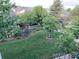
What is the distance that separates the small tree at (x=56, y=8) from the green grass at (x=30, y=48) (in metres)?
5.05

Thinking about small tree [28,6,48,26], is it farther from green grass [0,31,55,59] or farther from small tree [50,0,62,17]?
green grass [0,31,55,59]

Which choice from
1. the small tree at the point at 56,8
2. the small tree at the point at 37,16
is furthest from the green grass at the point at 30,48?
the small tree at the point at 56,8

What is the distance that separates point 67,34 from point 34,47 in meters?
3.82

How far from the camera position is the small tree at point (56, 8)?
60.8 ft

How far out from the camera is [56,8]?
62.0ft

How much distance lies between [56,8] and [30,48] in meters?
8.04

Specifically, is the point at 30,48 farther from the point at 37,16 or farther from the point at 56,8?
the point at 56,8

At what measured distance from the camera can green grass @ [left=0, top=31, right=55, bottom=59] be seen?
10320mm

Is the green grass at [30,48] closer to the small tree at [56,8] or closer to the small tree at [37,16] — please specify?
the small tree at [37,16]

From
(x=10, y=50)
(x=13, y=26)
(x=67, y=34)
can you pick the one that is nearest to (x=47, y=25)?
(x=10, y=50)

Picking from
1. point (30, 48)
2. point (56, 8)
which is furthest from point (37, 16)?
point (30, 48)

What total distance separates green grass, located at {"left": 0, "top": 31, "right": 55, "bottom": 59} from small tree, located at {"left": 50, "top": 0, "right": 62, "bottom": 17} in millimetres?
5052

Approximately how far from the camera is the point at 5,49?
37.1 feet

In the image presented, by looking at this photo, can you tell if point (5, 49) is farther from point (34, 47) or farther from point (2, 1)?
point (2, 1)
